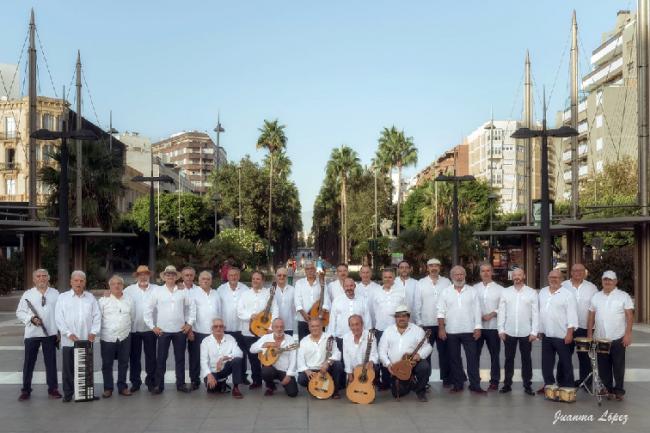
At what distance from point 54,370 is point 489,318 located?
6229 millimetres

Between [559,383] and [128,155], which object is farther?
[128,155]

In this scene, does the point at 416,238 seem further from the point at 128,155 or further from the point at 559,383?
the point at 128,155

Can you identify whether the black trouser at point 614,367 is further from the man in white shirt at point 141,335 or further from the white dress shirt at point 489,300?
the man in white shirt at point 141,335

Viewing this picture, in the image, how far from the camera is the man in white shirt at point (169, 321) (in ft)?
39.2

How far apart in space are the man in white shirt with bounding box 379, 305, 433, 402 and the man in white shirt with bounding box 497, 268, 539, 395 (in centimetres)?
120

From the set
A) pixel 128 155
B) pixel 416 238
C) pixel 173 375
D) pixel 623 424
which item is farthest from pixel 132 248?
pixel 623 424

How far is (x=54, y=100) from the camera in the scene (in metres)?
74.4

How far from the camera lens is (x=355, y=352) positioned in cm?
1143

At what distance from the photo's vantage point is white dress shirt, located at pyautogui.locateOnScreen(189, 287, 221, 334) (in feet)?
40.2

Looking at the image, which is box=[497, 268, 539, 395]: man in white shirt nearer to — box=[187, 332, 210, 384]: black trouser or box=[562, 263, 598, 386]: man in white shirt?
box=[562, 263, 598, 386]: man in white shirt

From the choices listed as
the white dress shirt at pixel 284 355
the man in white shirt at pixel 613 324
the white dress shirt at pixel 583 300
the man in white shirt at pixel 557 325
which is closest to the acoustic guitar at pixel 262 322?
the white dress shirt at pixel 284 355

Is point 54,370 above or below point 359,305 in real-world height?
below

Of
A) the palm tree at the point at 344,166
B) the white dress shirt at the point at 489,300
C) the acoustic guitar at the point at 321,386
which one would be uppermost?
the palm tree at the point at 344,166

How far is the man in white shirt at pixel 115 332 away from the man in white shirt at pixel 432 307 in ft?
14.1
